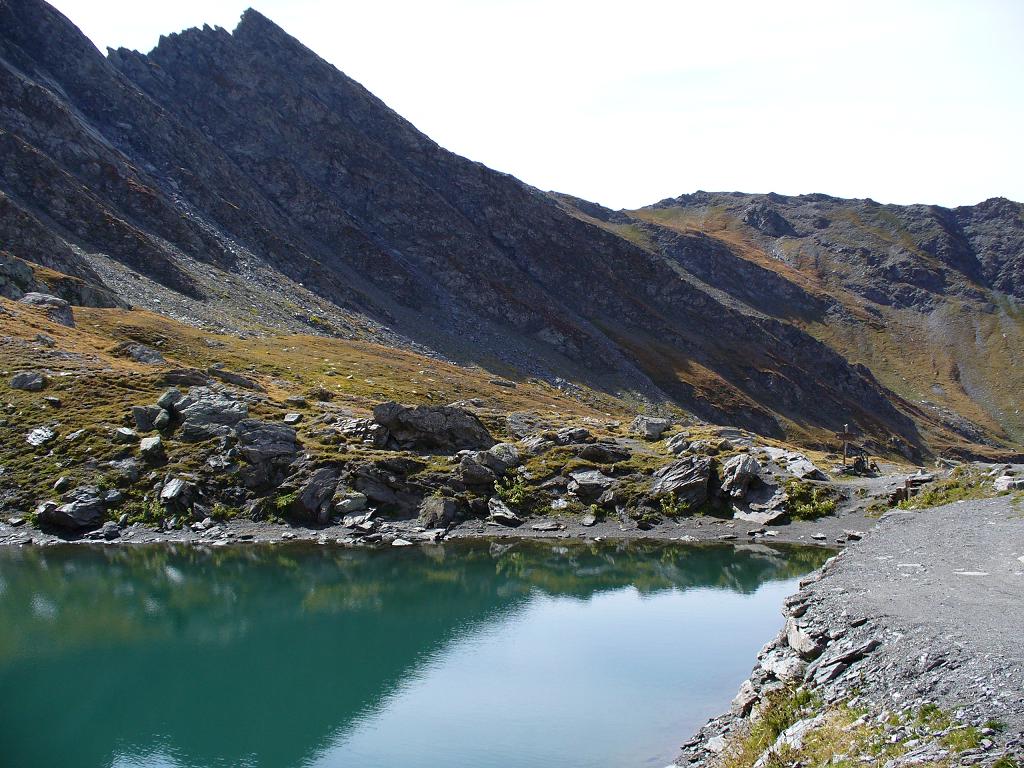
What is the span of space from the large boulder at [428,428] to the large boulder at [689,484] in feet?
47.0

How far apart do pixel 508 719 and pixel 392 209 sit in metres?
152

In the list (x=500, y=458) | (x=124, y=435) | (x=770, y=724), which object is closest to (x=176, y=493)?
(x=124, y=435)

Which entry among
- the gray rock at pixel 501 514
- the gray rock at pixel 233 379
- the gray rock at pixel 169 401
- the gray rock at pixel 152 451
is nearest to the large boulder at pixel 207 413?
the gray rock at pixel 169 401

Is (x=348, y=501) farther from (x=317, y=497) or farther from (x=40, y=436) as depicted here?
(x=40, y=436)

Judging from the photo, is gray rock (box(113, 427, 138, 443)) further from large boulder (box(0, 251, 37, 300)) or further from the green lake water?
large boulder (box(0, 251, 37, 300))

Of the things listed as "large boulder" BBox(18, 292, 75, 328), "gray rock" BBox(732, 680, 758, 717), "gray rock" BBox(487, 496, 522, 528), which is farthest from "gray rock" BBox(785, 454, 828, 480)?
"large boulder" BBox(18, 292, 75, 328)

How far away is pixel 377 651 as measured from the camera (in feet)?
117

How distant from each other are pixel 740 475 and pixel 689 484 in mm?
3729

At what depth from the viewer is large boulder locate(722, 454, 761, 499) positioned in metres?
59.3

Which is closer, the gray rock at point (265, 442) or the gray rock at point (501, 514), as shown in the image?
the gray rock at point (265, 442)

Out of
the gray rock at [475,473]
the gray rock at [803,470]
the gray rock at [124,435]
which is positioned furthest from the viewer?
the gray rock at [803,470]

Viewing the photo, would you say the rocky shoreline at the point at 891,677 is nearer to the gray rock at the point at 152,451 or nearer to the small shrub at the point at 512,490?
the small shrub at the point at 512,490

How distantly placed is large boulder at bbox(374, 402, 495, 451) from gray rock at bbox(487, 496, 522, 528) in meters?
7.17

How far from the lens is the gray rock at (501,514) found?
57125mm
